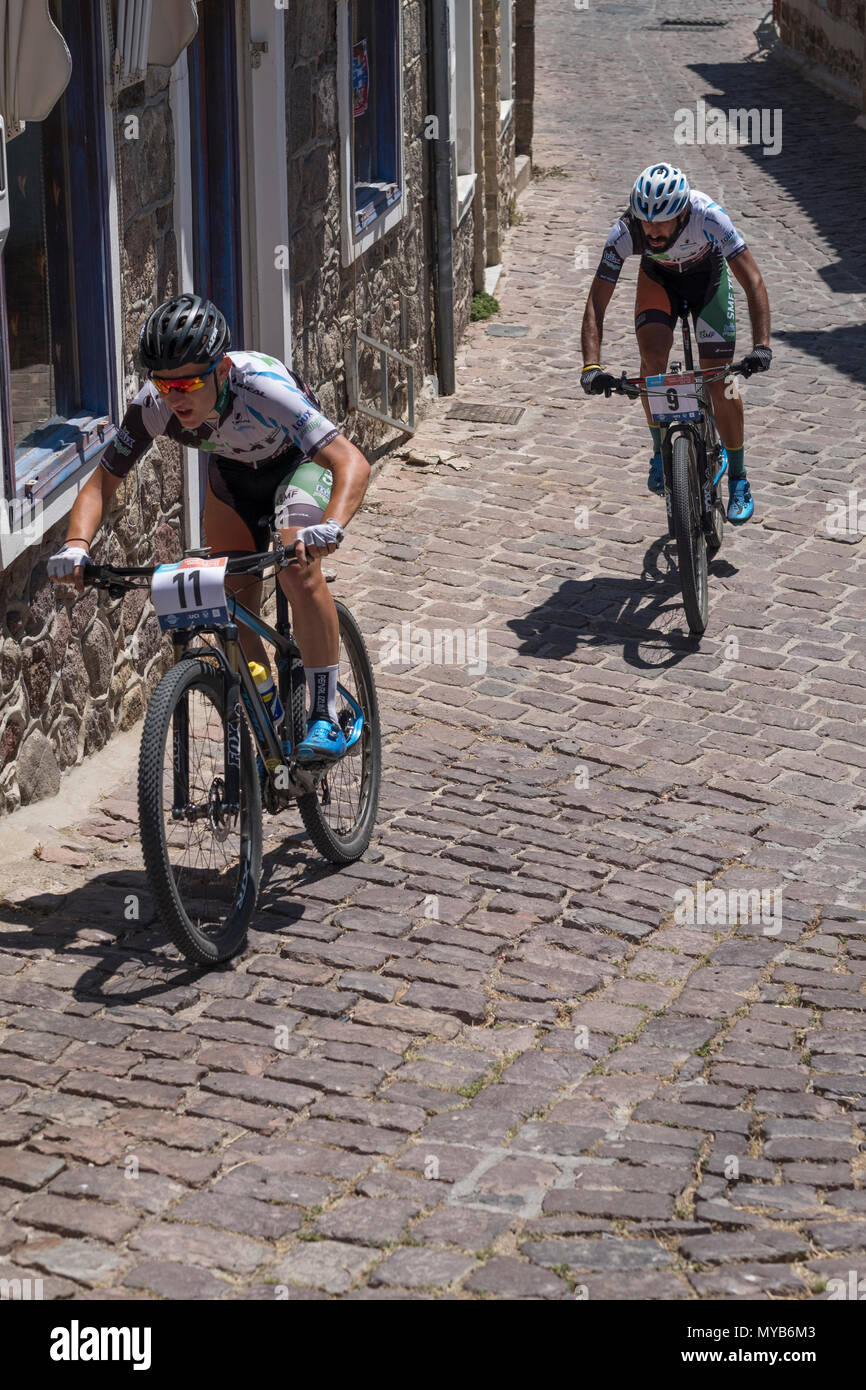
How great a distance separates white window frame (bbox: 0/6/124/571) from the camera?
20.7 feet

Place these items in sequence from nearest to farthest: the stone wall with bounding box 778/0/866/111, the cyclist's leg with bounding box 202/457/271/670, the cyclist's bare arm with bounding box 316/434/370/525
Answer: the cyclist's bare arm with bounding box 316/434/370/525
the cyclist's leg with bounding box 202/457/271/670
the stone wall with bounding box 778/0/866/111

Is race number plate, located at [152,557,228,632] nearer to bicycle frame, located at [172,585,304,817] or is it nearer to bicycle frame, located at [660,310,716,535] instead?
bicycle frame, located at [172,585,304,817]

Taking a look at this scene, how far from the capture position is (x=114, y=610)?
24.6 feet

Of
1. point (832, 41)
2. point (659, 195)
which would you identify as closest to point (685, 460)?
point (659, 195)

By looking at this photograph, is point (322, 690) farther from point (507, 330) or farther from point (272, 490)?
point (507, 330)

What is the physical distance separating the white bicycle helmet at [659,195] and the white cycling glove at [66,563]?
4.31 m

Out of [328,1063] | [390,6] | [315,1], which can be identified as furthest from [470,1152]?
[390,6]

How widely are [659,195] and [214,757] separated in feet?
14.7

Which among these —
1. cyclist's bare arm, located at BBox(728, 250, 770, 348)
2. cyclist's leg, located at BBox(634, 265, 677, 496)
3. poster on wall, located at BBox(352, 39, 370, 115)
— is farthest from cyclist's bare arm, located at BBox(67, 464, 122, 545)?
poster on wall, located at BBox(352, 39, 370, 115)

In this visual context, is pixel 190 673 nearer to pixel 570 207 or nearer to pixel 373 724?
pixel 373 724

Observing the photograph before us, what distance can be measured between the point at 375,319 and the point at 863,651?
13.9ft

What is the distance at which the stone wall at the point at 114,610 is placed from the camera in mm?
6566

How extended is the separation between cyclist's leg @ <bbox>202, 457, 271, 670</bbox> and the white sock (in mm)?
169

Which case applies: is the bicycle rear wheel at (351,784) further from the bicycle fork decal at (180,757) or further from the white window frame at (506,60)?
the white window frame at (506,60)
